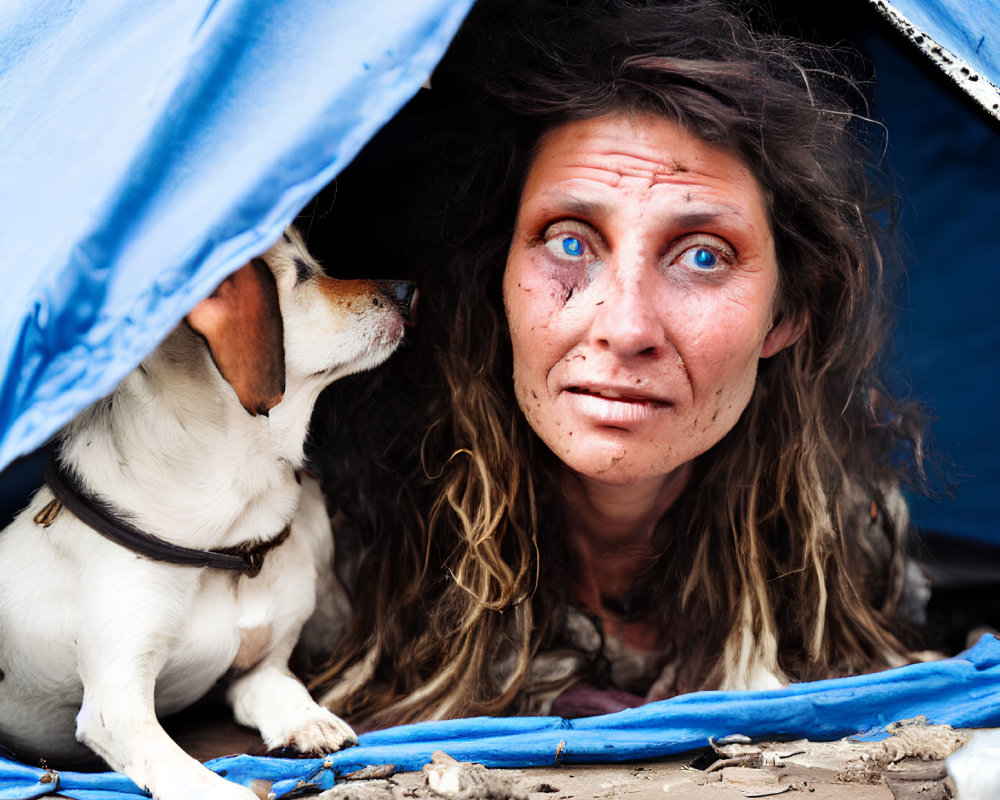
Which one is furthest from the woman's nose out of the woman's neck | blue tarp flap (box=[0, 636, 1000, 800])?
blue tarp flap (box=[0, 636, 1000, 800])

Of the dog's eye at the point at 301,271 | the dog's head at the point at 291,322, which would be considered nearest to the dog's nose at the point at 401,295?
the dog's head at the point at 291,322

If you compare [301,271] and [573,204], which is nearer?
[301,271]

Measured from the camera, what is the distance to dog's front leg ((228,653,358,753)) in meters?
1.72

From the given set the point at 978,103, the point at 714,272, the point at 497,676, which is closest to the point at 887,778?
the point at 497,676

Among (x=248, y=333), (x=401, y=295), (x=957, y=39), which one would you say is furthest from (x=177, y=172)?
(x=957, y=39)

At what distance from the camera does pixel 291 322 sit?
1771 mm

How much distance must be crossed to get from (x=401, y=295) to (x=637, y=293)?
17.3 inches

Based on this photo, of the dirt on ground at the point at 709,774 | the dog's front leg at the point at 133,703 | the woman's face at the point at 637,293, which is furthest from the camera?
the woman's face at the point at 637,293

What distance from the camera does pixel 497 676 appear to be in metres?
2.15

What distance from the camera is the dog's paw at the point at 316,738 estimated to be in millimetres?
1704

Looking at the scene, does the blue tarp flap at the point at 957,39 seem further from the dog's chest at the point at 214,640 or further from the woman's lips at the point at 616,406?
the dog's chest at the point at 214,640

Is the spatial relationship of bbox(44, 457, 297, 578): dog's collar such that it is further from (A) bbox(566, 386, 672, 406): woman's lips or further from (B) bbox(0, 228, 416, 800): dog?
(A) bbox(566, 386, 672, 406): woman's lips

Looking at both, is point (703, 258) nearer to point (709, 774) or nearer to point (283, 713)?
point (709, 774)

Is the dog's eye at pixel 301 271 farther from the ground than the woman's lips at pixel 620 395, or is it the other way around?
the woman's lips at pixel 620 395
